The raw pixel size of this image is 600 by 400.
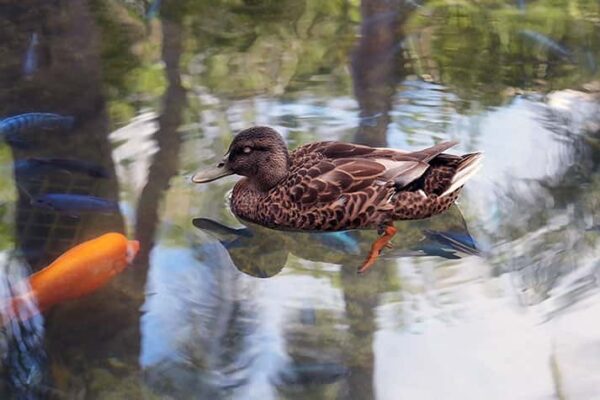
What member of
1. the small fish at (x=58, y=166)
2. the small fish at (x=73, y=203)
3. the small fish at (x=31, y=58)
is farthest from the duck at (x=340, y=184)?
the small fish at (x=31, y=58)

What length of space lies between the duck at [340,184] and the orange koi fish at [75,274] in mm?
463

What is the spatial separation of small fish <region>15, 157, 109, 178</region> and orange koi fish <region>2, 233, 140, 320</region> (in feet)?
1.56

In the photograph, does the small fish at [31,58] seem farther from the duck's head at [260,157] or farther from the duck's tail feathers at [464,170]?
the duck's tail feathers at [464,170]

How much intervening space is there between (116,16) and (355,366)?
291 cm

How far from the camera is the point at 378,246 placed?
315cm

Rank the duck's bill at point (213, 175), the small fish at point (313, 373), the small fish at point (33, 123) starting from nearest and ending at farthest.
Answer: the small fish at point (313, 373) < the duck's bill at point (213, 175) < the small fish at point (33, 123)

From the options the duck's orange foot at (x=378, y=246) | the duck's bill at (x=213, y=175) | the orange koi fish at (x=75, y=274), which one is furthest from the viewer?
the duck's bill at (x=213, y=175)

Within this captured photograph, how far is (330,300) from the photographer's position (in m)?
2.94

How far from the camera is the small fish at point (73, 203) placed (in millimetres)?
3289

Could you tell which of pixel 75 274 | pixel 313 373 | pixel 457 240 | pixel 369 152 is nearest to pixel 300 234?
pixel 369 152

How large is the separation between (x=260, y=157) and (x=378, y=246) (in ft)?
1.79

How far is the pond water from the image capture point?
267 cm

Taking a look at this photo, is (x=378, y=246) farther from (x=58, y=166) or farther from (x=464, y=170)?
(x=58, y=166)

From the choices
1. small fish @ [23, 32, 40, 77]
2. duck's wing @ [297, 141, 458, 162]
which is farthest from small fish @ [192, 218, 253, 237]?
small fish @ [23, 32, 40, 77]
